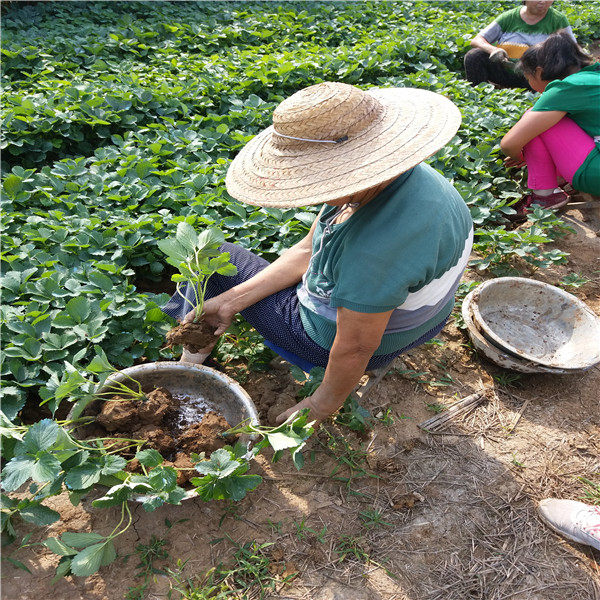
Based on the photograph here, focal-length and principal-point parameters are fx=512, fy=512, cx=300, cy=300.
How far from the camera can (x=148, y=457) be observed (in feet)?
5.14

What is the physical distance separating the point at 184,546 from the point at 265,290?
969 millimetres

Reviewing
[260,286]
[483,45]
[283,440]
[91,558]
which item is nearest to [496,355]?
[260,286]

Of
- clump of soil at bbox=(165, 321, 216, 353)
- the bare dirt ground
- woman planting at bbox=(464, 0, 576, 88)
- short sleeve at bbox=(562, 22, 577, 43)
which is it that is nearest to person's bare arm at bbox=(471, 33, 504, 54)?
woman planting at bbox=(464, 0, 576, 88)

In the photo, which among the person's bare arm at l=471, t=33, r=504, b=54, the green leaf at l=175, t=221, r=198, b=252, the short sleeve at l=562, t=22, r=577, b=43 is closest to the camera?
the green leaf at l=175, t=221, r=198, b=252

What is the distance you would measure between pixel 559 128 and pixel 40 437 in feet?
10.7

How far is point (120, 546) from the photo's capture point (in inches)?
68.1

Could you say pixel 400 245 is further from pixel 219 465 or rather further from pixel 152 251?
pixel 152 251

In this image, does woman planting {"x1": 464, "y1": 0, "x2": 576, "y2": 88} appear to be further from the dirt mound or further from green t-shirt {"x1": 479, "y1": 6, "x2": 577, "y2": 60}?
the dirt mound

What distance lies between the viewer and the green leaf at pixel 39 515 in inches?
61.7

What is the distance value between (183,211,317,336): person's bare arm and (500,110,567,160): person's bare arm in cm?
198

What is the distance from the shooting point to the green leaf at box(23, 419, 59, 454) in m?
1.50

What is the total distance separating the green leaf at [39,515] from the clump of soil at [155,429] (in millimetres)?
260

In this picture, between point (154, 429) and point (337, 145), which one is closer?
point (337, 145)

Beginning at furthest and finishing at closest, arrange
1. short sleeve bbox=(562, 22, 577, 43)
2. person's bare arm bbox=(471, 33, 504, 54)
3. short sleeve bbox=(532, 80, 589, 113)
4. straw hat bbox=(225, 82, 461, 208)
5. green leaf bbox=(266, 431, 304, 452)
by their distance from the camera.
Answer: person's bare arm bbox=(471, 33, 504, 54)
short sleeve bbox=(562, 22, 577, 43)
short sleeve bbox=(532, 80, 589, 113)
green leaf bbox=(266, 431, 304, 452)
straw hat bbox=(225, 82, 461, 208)
